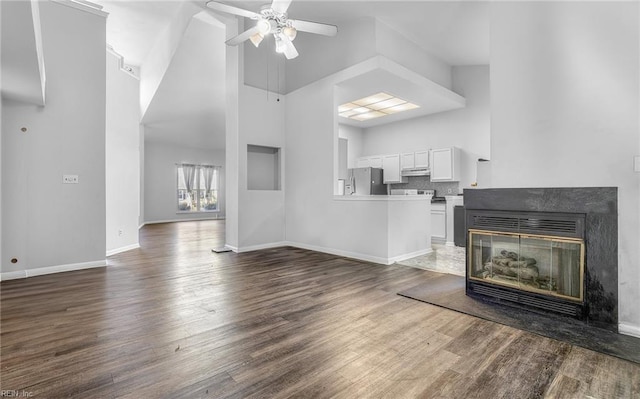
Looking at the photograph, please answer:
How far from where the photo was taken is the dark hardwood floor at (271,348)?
1587 millimetres

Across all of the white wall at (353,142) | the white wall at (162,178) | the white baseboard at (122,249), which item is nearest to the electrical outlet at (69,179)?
the white baseboard at (122,249)

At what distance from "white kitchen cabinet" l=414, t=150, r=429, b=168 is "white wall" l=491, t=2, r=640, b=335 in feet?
14.5

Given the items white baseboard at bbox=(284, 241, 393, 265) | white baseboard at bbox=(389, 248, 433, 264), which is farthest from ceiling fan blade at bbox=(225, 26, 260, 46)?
white baseboard at bbox=(389, 248, 433, 264)

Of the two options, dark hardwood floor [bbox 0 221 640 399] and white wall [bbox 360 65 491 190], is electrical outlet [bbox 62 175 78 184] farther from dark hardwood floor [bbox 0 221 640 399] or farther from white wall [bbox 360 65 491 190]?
white wall [bbox 360 65 491 190]

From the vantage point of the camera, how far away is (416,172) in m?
7.56

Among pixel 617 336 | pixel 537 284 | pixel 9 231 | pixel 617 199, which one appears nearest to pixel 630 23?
pixel 617 199

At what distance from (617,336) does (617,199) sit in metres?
1.02

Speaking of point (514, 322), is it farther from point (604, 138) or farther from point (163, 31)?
point (163, 31)

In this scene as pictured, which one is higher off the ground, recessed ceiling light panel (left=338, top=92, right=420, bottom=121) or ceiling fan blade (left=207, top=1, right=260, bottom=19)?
ceiling fan blade (left=207, top=1, right=260, bottom=19)

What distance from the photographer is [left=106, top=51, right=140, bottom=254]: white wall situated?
212 inches

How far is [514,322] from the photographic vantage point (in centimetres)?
241

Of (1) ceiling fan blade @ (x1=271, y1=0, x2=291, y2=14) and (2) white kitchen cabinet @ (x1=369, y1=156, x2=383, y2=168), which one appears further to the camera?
(2) white kitchen cabinet @ (x1=369, y1=156, x2=383, y2=168)

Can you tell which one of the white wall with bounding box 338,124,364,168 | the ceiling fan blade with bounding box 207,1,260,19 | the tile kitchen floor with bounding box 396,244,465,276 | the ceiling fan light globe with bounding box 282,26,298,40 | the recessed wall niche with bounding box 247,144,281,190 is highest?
the ceiling fan blade with bounding box 207,1,260,19

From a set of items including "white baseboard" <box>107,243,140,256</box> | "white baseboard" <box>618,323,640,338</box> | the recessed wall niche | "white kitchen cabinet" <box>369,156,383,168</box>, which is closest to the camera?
"white baseboard" <box>618,323,640,338</box>
